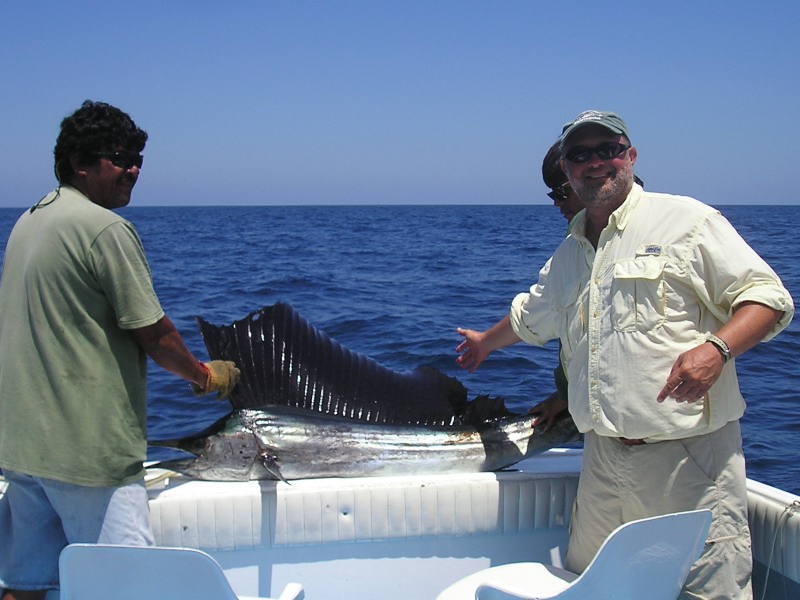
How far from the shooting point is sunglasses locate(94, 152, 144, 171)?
1.86 m

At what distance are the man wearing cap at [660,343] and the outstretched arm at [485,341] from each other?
1.51ft

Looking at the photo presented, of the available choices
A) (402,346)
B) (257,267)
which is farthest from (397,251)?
(402,346)

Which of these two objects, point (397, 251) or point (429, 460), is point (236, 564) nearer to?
point (429, 460)

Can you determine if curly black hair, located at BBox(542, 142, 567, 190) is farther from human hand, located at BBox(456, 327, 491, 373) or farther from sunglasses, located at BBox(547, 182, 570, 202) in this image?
human hand, located at BBox(456, 327, 491, 373)

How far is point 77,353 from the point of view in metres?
1.79

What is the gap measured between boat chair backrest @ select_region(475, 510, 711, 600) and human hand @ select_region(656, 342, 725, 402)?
268 millimetres

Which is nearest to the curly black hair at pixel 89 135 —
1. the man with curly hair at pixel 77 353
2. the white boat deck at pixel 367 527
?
the man with curly hair at pixel 77 353

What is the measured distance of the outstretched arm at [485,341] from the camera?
2.55 meters

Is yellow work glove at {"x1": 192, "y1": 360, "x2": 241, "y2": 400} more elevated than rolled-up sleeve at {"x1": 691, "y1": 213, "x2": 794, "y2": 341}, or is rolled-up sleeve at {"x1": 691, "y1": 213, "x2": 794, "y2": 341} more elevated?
rolled-up sleeve at {"x1": 691, "y1": 213, "x2": 794, "y2": 341}

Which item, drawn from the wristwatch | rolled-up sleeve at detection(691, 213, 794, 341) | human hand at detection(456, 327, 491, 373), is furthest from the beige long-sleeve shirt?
human hand at detection(456, 327, 491, 373)

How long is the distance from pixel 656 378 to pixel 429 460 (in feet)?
3.12

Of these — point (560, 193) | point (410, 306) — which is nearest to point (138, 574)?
point (560, 193)

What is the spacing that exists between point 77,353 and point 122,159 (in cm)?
49

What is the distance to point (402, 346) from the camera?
265 inches
